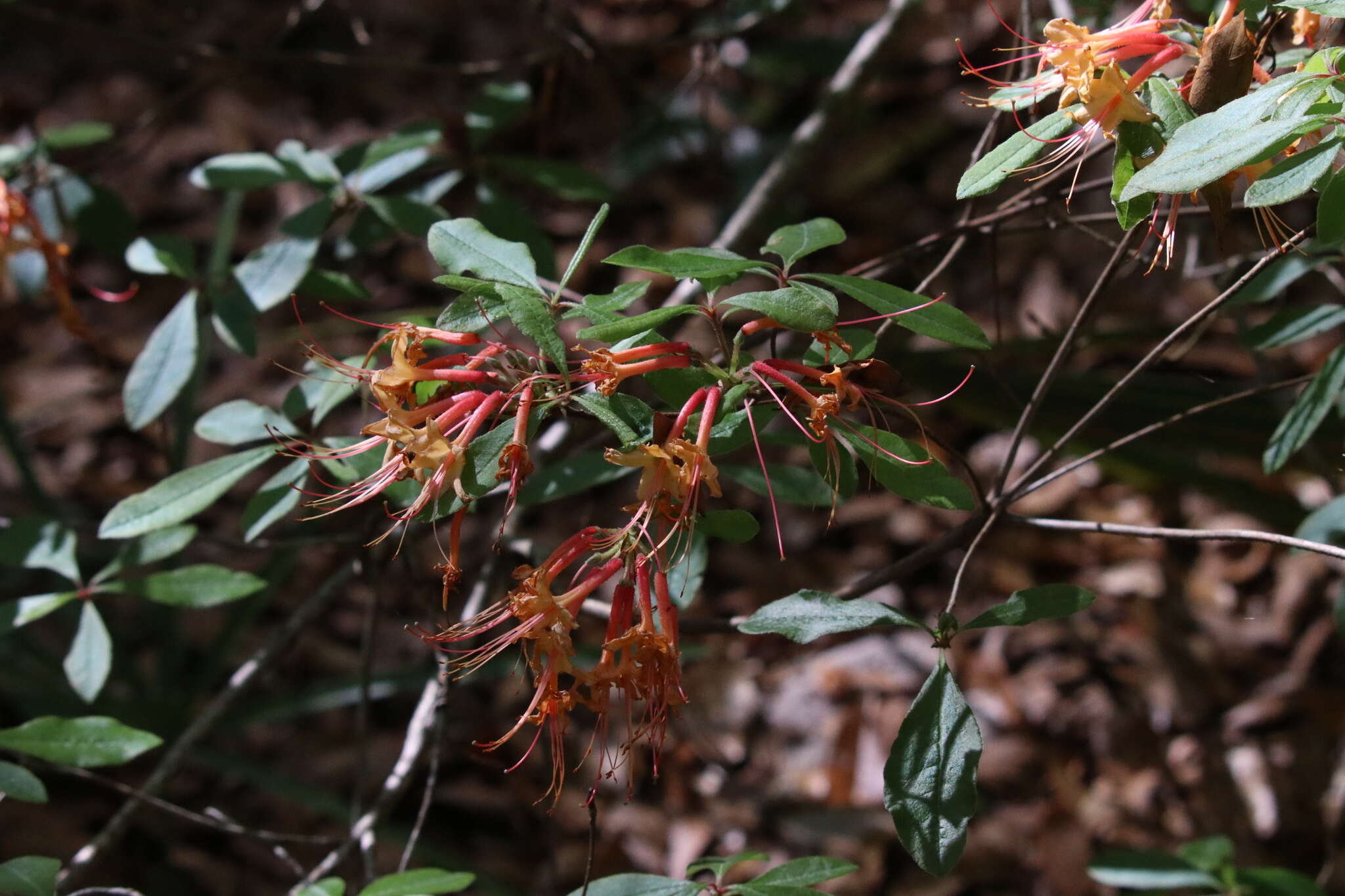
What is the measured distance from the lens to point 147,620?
194cm

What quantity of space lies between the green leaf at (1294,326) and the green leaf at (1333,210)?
454mm

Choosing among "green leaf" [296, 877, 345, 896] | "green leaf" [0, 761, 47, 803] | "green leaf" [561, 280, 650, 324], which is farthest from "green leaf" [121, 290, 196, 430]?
"green leaf" [561, 280, 650, 324]

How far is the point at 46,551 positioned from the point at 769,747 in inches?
49.2

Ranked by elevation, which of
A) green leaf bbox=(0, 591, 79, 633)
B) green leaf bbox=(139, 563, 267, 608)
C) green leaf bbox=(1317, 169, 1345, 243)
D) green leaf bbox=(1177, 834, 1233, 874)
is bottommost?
green leaf bbox=(1177, 834, 1233, 874)

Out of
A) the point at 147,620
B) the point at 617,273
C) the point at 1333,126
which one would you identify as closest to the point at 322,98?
the point at 617,273

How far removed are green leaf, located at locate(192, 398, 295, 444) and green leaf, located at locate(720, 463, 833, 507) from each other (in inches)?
15.9

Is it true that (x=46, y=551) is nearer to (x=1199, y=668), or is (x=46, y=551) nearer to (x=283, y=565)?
(x=283, y=565)

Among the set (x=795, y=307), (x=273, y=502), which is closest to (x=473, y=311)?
(x=795, y=307)

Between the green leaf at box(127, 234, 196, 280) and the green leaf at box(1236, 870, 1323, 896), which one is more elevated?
the green leaf at box(127, 234, 196, 280)

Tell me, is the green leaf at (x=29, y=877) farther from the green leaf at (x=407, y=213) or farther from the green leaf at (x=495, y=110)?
the green leaf at (x=495, y=110)

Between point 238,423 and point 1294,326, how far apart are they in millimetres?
982

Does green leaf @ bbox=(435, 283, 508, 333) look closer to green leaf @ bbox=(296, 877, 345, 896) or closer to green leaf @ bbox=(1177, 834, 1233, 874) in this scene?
green leaf @ bbox=(296, 877, 345, 896)

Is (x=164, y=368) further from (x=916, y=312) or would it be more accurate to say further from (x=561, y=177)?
(x=916, y=312)

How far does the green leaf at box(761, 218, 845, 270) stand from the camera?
0.71m
